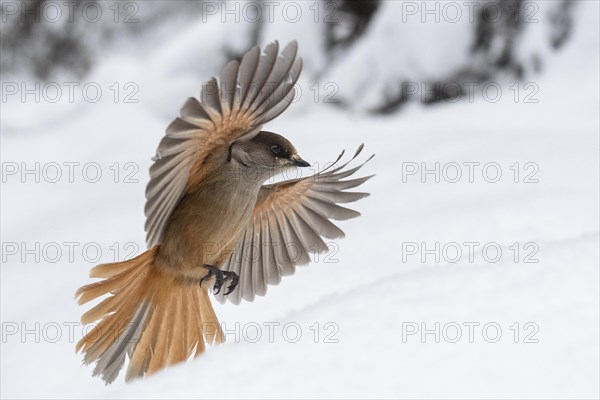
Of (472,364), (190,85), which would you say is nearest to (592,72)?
(190,85)

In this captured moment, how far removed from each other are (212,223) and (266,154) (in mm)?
260

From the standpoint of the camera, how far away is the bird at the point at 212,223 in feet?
8.21

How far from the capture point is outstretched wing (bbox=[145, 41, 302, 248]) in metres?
2.44

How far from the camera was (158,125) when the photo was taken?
22.3ft

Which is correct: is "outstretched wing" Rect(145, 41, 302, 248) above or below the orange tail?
above

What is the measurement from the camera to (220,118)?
259 centimetres

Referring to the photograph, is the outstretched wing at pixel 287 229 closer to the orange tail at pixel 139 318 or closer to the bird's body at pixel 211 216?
the orange tail at pixel 139 318

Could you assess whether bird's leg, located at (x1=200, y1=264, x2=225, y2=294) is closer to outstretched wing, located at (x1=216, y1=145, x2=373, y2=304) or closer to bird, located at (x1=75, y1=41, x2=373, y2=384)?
bird, located at (x1=75, y1=41, x2=373, y2=384)

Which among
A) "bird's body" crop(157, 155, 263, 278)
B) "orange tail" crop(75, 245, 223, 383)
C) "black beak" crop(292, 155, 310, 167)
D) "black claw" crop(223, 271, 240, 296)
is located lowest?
"orange tail" crop(75, 245, 223, 383)

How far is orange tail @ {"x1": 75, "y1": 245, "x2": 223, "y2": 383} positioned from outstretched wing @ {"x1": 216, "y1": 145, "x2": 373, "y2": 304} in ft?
0.81

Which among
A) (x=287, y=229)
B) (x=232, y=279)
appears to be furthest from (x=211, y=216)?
(x=287, y=229)

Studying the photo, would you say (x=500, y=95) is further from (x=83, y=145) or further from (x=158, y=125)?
(x=83, y=145)

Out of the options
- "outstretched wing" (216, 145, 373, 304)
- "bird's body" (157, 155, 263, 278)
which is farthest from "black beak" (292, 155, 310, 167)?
"outstretched wing" (216, 145, 373, 304)

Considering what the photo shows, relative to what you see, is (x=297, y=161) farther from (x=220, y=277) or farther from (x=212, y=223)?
(x=220, y=277)
